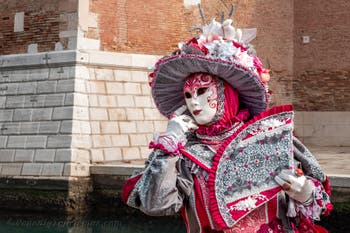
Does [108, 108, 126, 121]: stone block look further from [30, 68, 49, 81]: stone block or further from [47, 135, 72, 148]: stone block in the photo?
[30, 68, 49, 81]: stone block

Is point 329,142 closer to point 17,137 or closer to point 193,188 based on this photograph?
point 17,137

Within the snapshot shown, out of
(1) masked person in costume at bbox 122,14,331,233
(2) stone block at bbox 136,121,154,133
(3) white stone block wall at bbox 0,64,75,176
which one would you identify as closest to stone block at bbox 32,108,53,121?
(3) white stone block wall at bbox 0,64,75,176

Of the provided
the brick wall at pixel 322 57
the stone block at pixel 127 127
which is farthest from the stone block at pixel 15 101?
the brick wall at pixel 322 57

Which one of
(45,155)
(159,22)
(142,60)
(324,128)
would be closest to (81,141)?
(45,155)

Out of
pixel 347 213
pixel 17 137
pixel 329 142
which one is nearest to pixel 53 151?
pixel 17 137

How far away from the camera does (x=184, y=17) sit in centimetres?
1054

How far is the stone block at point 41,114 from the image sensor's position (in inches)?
354

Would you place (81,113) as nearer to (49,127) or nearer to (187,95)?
(49,127)

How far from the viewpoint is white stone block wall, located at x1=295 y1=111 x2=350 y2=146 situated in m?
12.8

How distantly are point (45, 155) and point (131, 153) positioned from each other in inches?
47.5

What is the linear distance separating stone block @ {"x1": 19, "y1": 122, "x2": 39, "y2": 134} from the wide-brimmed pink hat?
261 inches

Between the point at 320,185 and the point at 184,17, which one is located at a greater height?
the point at 184,17

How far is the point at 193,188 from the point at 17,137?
714 centimetres

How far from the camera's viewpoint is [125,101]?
955cm
